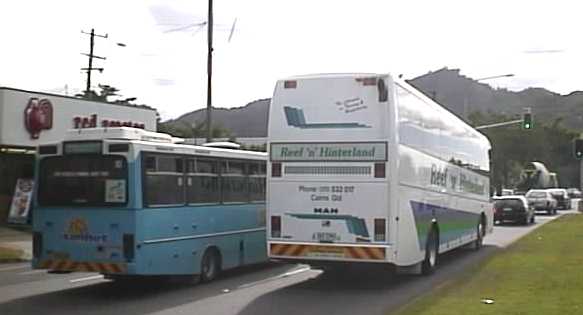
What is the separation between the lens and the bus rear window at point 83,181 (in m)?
15.3

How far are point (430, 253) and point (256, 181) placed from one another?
3.97m

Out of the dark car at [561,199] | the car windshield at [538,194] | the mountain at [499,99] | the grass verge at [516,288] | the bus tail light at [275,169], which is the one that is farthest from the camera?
the mountain at [499,99]

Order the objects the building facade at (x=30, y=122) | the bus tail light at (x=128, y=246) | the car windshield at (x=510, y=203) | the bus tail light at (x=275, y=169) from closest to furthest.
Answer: the bus tail light at (x=128, y=246)
the bus tail light at (x=275, y=169)
the building facade at (x=30, y=122)
the car windshield at (x=510, y=203)

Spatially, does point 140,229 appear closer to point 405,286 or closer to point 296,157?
point 296,157

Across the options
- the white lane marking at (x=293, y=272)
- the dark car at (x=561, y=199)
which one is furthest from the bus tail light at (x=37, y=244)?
the dark car at (x=561, y=199)

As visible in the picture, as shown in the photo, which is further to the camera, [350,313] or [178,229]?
[178,229]

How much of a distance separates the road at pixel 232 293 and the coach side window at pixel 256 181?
1.65 meters

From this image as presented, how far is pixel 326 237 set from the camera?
53.5 ft

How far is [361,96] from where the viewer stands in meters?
16.4

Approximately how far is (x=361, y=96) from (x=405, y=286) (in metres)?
3.74

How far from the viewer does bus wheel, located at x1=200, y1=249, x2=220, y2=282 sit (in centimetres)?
1750

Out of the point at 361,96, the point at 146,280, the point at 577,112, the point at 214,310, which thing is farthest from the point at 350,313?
the point at 577,112

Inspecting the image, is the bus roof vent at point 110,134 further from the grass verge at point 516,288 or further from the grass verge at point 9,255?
the grass verge at point 9,255

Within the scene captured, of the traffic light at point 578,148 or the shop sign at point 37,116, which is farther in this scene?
the traffic light at point 578,148
